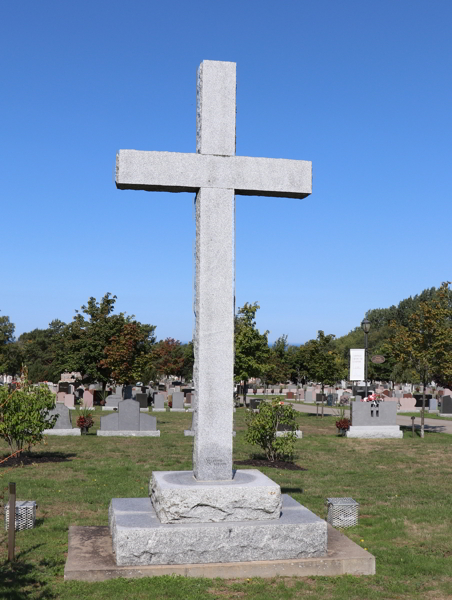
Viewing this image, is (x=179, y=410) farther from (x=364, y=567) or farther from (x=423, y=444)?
(x=364, y=567)

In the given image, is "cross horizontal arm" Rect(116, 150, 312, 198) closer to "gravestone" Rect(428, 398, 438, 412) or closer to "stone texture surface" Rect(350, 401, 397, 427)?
"stone texture surface" Rect(350, 401, 397, 427)

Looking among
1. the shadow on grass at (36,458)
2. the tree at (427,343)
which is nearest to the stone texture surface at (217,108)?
the shadow on grass at (36,458)

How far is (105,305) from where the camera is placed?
42781 millimetres

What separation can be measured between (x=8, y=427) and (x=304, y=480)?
694cm

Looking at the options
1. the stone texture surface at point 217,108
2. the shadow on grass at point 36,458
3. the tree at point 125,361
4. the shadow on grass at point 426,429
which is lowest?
the shadow on grass at point 426,429

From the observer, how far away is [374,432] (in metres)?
22.9

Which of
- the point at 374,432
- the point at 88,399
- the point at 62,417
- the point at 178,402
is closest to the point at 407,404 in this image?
the point at 178,402

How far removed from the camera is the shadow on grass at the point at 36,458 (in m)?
14.8

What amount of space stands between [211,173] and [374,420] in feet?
59.1

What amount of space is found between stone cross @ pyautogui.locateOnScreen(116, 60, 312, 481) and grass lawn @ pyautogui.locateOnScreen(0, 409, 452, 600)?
5.17 feet

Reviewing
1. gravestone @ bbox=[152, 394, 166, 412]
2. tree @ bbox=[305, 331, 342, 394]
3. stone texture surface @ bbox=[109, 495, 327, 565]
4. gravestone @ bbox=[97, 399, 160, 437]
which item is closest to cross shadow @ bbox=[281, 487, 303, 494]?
stone texture surface @ bbox=[109, 495, 327, 565]

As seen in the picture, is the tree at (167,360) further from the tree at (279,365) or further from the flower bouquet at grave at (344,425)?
the flower bouquet at grave at (344,425)

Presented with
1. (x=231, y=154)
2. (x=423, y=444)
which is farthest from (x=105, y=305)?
(x=231, y=154)

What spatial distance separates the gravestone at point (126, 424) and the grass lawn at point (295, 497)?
31.1 inches
